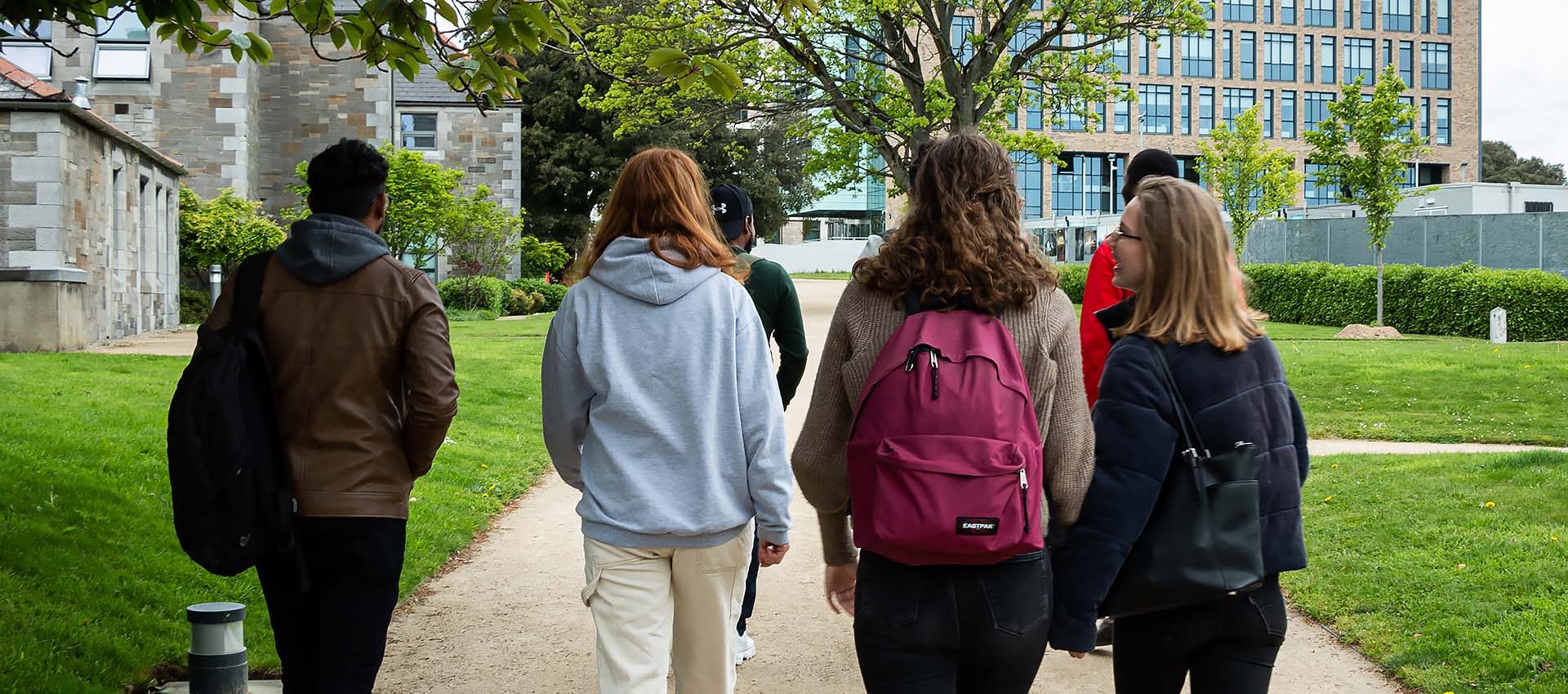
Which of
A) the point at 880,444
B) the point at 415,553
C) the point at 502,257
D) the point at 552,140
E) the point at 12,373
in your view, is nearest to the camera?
the point at 880,444

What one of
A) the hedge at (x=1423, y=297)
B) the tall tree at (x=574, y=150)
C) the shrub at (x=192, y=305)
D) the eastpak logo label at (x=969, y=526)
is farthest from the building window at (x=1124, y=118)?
the eastpak logo label at (x=969, y=526)

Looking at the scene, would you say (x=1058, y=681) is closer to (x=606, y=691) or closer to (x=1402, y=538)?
(x=606, y=691)

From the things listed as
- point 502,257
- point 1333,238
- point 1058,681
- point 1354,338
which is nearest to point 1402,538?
point 1058,681

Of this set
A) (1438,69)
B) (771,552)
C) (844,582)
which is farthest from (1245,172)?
(1438,69)

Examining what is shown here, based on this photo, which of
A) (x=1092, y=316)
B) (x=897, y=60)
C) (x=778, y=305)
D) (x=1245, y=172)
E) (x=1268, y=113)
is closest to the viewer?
(x=1092, y=316)

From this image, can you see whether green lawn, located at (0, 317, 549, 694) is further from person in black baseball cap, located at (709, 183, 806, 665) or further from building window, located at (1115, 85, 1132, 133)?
building window, located at (1115, 85, 1132, 133)

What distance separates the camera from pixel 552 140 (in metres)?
44.2

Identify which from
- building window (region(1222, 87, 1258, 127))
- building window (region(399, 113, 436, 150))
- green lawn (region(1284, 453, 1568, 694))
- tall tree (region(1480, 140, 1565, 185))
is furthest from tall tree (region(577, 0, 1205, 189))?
tall tree (region(1480, 140, 1565, 185))

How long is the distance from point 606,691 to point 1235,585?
59.3 inches

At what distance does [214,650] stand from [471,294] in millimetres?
29126

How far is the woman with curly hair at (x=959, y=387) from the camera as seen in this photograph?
2643 mm

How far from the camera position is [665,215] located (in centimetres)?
331

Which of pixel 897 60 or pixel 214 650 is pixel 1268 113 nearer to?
pixel 897 60

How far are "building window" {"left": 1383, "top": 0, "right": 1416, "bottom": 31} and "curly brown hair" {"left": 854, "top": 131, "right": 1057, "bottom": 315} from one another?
79991 millimetres
